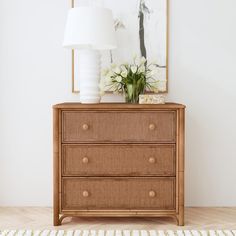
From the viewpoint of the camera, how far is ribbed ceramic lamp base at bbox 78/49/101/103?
320 centimetres

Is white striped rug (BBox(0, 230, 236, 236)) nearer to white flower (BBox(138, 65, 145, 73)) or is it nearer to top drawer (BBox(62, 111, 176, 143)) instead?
top drawer (BBox(62, 111, 176, 143))

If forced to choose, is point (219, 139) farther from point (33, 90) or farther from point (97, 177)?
point (33, 90)

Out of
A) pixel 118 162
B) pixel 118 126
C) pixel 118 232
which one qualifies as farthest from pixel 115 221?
pixel 118 126

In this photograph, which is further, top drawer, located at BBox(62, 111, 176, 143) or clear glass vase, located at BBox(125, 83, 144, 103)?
clear glass vase, located at BBox(125, 83, 144, 103)

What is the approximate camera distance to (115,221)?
3240 millimetres

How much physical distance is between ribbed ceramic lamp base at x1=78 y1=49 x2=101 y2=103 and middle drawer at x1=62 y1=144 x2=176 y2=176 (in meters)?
0.39

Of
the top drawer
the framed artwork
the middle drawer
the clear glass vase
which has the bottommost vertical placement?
the middle drawer

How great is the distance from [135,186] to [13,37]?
1664mm

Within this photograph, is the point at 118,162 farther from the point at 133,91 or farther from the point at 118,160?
the point at 133,91

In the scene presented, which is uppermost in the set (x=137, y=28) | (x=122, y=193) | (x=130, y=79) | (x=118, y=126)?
(x=137, y=28)

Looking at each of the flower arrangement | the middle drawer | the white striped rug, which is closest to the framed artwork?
the flower arrangement

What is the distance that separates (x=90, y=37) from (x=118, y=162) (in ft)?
3.10

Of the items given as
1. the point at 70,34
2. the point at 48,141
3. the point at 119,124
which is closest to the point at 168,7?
the point at 70,34

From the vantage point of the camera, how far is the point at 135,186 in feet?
10.1
